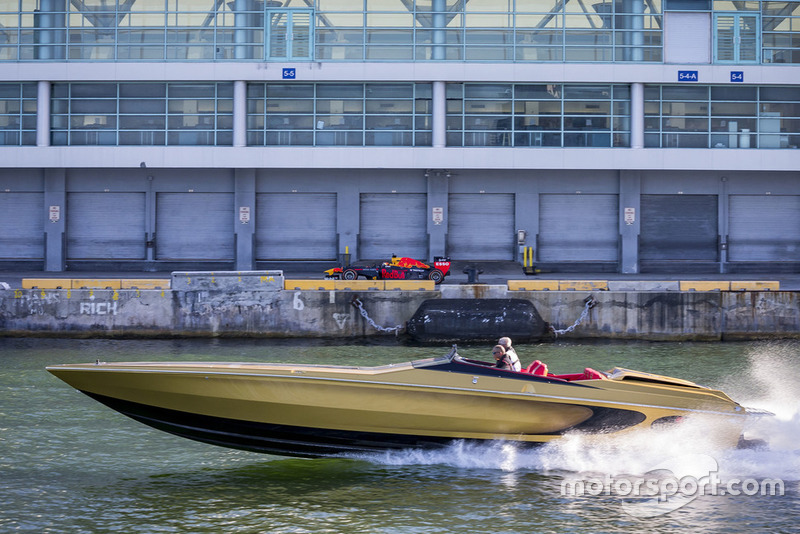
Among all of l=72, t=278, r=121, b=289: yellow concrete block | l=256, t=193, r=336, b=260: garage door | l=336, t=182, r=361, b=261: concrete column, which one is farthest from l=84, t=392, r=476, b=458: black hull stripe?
l=256, t=193, r=336, b=260: garage door

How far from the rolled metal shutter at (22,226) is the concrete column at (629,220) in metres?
24.8

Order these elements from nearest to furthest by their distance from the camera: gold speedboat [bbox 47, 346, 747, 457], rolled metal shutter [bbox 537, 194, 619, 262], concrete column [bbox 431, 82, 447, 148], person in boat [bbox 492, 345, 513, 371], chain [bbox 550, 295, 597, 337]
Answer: gold speedboat [bbox 47, 346, 747, 457], person in boat [bbox 492, 345, 513, 371], chain [bbox 550, 295, 597, 337], concrete column [bbox 431, 82, 447, 148], rolled metal shutter [bbox 537, 194, 619, 262]

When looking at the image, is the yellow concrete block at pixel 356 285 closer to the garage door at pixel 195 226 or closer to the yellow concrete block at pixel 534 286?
the yellow concrete block at pixel 534 286

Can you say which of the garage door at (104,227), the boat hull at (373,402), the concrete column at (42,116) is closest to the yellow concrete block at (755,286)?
the boat hull at (373,402)

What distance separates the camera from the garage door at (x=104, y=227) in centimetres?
3934

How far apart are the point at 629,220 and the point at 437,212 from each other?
27.0 ft

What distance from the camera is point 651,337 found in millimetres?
27531

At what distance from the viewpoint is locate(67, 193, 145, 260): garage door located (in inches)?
1549

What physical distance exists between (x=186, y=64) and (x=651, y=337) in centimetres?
2179

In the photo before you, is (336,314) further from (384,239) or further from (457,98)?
(457,98)

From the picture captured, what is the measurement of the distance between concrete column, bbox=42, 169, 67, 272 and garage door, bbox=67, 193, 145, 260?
477 millimetres

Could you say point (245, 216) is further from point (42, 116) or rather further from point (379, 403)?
point (379, 403)

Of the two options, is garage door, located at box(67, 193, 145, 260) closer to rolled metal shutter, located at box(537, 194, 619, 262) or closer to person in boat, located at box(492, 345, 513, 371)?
rolled metal shutter, located at box(537, 194, 619, 262)

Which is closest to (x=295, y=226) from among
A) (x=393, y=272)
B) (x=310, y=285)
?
(x=393, y=272)
